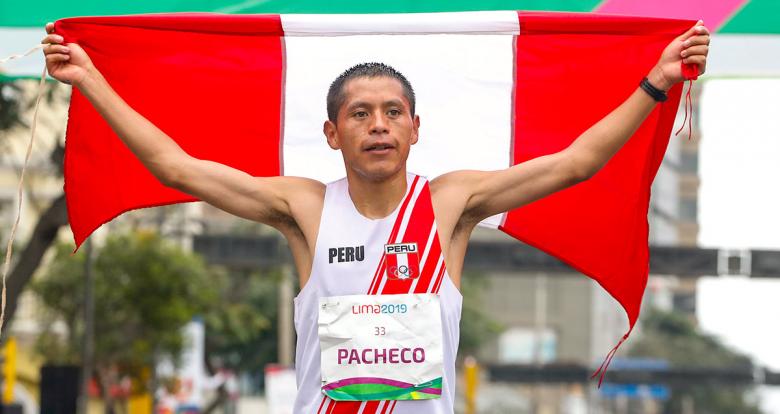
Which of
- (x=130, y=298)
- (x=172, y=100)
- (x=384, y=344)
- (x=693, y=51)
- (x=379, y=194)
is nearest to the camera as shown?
(x=384, y=344)

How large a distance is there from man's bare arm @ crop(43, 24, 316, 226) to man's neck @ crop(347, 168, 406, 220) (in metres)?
0.19

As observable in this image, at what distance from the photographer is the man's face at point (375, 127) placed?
486 centimetres

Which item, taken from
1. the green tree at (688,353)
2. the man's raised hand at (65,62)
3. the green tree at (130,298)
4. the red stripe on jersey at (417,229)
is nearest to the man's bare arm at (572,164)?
the red stripe on jersey at (417,229)

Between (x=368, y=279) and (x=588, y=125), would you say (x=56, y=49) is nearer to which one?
(x=368, y=279)

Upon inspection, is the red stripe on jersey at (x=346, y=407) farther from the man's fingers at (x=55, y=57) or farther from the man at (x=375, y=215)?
the man's fingers at (x=55, y=57)

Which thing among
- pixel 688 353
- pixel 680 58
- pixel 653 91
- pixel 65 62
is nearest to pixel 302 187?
pixel 65 62

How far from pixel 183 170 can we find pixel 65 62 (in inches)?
20.4

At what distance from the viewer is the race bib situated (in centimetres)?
485

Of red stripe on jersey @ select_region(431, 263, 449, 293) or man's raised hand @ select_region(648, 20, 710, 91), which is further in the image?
man's raised hand @ select_region(648, 20, 710, 91)

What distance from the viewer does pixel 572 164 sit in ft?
16.9

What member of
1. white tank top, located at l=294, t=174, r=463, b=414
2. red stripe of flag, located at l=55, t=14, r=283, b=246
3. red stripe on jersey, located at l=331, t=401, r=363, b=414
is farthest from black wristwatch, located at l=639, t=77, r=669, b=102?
red stripe of flag, located at l=55, t=14, r=283, b=246

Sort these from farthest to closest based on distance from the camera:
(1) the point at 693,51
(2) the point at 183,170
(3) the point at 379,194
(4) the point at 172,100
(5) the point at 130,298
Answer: (5) the point at 130,298, (4) the point at 172,100, (1) the point at 693,51, (2) the point at 183,170, (3) the point at 379,194

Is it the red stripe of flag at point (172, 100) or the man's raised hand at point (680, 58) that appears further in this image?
the red stripe of flag at point (172, 100)

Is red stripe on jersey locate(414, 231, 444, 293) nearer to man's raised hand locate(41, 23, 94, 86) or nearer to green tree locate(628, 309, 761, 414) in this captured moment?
man's raised hand locate(41, 23, 94, 86)
